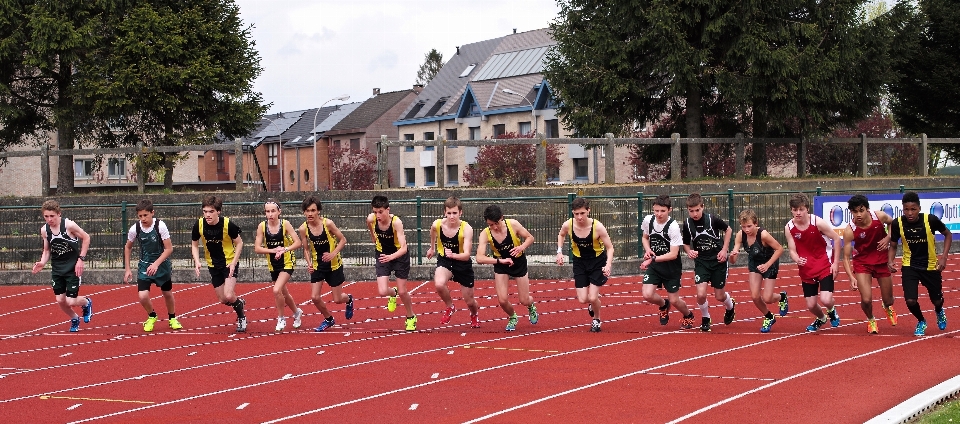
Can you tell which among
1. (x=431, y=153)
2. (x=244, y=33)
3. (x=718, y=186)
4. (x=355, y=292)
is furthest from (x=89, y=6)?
→ (x=431, y=153)

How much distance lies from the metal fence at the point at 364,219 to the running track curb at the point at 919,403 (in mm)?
12871

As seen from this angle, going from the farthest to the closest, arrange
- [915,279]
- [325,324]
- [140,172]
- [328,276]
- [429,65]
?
[429,65]
[140,172]
[325,324]
[328,276]
[915,279]

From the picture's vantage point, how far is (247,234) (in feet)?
76.9

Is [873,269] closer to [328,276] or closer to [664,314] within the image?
[664,314]

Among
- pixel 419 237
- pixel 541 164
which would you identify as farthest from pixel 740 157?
pixel 419 237

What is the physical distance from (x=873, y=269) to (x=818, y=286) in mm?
697

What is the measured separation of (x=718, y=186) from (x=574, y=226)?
13602mm

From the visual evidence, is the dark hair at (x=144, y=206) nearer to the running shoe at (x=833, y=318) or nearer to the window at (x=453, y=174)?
the running shoe at (x=833, y=318)

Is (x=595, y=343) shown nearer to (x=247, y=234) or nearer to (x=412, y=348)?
(x=412, y=348)

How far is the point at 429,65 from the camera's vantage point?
109750 mm

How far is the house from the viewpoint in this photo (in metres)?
60.4

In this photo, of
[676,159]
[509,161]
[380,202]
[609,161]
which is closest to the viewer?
[380,202]

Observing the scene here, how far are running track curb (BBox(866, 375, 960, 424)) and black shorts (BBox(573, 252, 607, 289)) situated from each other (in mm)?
5034

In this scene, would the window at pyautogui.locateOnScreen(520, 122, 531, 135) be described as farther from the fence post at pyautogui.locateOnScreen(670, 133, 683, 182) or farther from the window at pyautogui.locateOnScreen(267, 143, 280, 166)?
the fence post at pyautogui.locateOnScreen(670, 133, 683, 182)
